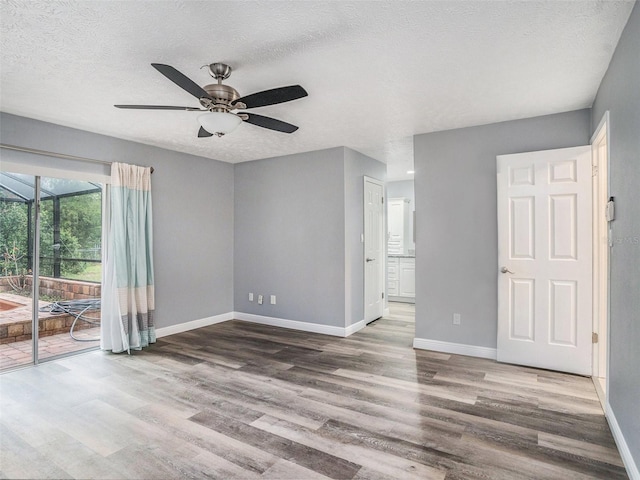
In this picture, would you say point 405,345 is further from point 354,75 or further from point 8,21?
point 8,21

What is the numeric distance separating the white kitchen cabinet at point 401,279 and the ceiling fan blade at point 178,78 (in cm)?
534

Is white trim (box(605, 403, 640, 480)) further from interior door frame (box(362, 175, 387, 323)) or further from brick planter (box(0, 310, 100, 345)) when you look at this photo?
brick planter (box(0, 310, 100, 345))

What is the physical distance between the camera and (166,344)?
14.6ft

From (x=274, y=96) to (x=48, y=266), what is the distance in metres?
→ 3.17

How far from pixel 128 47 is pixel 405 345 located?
12.8 feet

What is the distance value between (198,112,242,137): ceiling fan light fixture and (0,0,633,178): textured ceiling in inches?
13.5

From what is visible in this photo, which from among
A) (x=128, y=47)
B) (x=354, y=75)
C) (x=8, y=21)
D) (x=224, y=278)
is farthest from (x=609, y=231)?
(x=224, y=278)

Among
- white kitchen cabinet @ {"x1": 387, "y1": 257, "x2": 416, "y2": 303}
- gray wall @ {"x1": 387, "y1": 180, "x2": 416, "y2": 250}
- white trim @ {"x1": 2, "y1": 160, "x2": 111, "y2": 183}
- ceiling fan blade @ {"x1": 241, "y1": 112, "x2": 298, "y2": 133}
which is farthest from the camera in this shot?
gray wall @ {"x1": 387, "y1": 180, "x2": 416, "y2": 250}

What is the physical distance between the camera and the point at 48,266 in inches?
150

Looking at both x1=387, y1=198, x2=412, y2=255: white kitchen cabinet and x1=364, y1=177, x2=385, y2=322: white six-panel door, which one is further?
x1=387, y1=198, x2=412, y2=255: white kitchen cabinet

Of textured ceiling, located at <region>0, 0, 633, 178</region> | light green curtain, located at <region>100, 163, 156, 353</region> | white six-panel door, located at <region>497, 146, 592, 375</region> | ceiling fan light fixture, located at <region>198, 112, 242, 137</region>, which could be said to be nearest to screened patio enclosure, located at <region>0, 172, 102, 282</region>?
light green curtain, located at <region>100, 163, 156, 353</region>

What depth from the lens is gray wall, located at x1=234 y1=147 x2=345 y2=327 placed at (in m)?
4.85

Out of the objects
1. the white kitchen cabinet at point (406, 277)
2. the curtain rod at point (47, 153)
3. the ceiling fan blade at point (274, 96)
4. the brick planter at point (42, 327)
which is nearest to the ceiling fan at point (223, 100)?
the ceiling fan blade at point (274, 96)

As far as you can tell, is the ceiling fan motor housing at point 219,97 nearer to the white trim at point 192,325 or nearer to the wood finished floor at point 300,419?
the wood finished floor at point 300,419
